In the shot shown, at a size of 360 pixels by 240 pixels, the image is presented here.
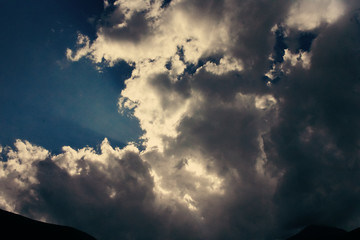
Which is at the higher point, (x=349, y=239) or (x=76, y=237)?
(x=76, y=237)

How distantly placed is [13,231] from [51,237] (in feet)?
73.2

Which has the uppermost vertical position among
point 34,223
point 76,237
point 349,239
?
point 34,223

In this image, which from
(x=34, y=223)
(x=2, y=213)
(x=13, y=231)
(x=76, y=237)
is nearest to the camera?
(x=13, y=231)

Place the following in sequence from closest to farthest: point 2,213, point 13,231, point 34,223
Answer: point 13,231
point 2,213
point 34,223

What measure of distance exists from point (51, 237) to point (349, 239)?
197 meters

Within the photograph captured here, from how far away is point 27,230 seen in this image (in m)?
112

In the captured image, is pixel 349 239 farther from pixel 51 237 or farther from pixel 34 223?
pixel 34 223

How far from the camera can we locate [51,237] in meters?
119

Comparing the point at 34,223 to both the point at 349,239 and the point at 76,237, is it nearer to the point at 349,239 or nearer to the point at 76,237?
the point at 76,237

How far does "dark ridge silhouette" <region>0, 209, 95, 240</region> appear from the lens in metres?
103

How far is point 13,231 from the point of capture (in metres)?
104

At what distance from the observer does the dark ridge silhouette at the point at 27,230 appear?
10262 centimetres

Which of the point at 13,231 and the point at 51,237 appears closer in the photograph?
the point at 13,231

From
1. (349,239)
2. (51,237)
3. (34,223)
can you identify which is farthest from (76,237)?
(349,239)
